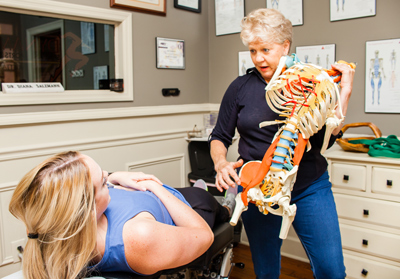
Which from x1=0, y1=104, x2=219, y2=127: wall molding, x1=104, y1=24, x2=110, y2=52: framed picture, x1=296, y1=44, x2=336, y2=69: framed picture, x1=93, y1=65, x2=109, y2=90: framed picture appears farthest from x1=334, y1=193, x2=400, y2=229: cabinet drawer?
x1=104, y1=24, x2=110, y2=52: framed picture

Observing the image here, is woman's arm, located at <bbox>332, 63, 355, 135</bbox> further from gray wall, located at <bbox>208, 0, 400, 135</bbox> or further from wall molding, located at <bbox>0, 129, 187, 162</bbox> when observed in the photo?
wall molding, located at <bbox>0, 129, 187, 162</bbox>

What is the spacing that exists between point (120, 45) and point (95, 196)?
5.98ft

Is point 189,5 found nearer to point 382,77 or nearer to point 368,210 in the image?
point 382,77

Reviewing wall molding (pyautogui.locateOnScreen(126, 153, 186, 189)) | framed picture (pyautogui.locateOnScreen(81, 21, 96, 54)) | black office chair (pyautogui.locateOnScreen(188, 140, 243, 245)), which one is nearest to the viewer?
framed picture (pyautogui.locateOnScreen(81, 21, 96, 54))

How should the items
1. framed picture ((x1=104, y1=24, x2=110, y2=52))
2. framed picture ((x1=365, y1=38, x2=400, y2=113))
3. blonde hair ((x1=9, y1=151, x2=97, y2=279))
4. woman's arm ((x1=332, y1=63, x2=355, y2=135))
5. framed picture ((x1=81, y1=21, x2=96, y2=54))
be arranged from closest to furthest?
blonde hair ((x1=9, y1=151, x2=97, y2=279))
woman's arm ((x1=332, y1=63, x2=355, y2=135))
framed picture ((x1=365, y1=38, x2=400, y2=113))
framed picture ((x1=81, y1=21, x2=96, y2=54))
framed picture ((x1=104, y1=24, x2=110, y2=52))

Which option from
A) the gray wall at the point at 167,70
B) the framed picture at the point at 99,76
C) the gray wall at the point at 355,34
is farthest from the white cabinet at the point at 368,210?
the framed picture at the point at 99,76

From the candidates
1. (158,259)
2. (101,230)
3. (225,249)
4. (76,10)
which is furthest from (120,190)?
(76,10)

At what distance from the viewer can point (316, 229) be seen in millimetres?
1421

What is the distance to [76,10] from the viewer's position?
2.34 m

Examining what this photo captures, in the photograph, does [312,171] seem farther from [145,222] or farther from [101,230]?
[101,230]

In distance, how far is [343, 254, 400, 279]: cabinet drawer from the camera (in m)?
2.15

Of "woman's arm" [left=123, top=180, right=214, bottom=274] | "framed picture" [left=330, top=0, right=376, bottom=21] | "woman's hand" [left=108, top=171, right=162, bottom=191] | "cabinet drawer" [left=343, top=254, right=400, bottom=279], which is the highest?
"framed picture" [left=330, top=0, right=376, bottom=21]

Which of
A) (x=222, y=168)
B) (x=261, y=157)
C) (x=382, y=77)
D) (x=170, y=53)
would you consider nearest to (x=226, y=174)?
(x=222, y=168)

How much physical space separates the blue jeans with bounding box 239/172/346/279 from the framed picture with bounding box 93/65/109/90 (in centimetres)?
159
